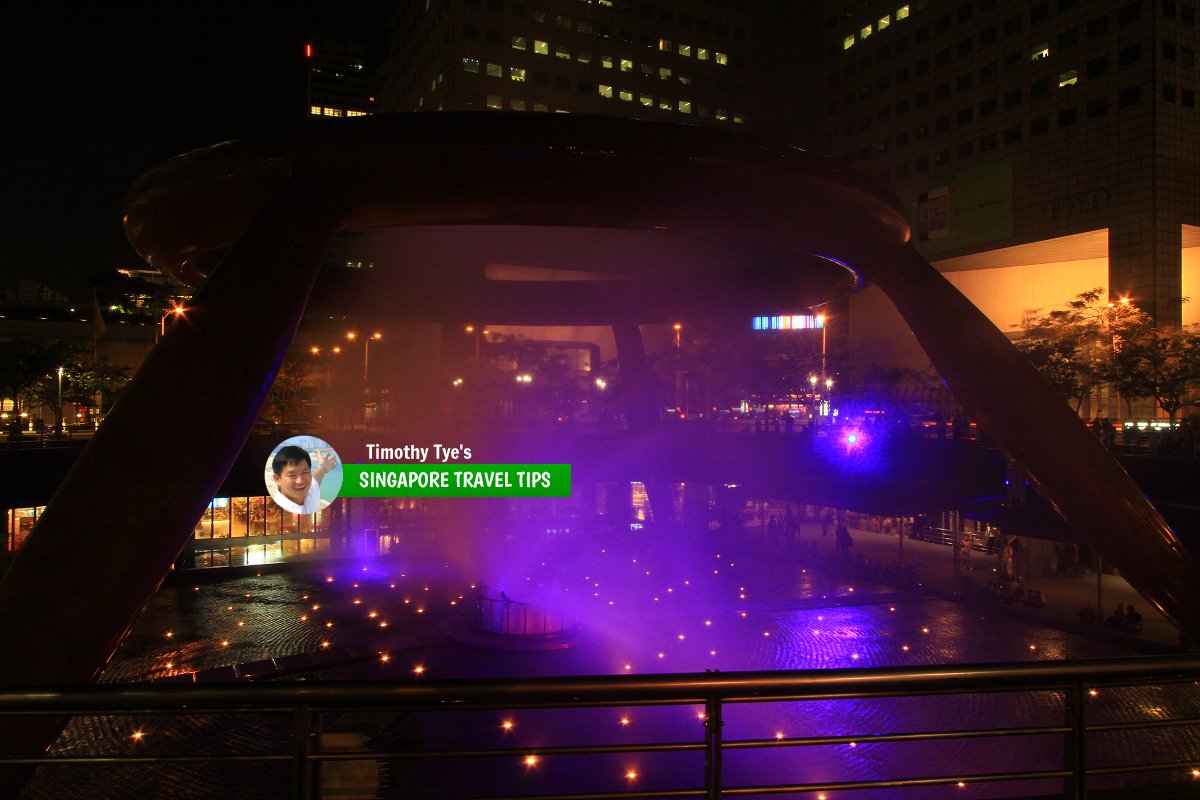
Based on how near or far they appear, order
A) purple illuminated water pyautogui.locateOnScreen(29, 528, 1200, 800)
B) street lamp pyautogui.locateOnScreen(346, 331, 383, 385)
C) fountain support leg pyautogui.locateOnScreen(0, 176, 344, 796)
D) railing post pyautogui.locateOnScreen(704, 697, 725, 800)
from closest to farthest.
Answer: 1. railing post pyautogui.locateOnScreen(704, 697, 725, 800)
2. fountain support leg pyautogui.locateOnScreen(0, 176, 344, 796)
3. purple illuminated water pyautogui.locateOnScreen(29, 528, 1200, 800)
4. street lamp pyautogui.locateOnScreen(346, 331, 383, 385)

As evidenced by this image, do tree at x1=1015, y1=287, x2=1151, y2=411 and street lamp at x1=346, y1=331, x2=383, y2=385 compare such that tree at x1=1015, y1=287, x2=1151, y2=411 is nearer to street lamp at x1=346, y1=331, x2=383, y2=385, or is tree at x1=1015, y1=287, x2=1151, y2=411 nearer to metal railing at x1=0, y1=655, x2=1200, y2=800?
street lamp at x1=346, y1=331, x2=383, y2=385

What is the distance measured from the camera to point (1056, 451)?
1080 centimetres

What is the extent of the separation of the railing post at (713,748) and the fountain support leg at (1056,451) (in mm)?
9427

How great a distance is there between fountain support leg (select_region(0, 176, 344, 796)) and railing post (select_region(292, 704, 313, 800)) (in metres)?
4.19

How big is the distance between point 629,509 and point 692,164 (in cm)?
2492

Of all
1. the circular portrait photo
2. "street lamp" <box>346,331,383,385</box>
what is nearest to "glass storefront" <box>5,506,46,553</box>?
the circular portrait photo

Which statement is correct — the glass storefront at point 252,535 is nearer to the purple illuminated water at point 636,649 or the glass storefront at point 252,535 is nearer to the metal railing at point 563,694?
the purple illuminated water at point 636,649

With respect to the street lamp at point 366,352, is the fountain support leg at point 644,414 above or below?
below

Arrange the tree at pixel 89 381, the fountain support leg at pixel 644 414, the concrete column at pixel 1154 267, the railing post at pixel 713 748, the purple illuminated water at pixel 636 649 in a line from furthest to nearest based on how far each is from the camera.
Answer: the tree at pixel 89 381
the concrete column at pixel 1154 267
the fountain support leg at pixel 644 414
the purple illuminated water at pixel 636 649
the railing post at pixel 713 748

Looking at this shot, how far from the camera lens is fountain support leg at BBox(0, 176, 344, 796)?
263 inches

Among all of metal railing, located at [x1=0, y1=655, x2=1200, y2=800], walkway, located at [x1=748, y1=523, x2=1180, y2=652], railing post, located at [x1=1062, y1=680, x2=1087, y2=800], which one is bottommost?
walkway, located at [x1=748, y1=523, x2=1180, y2=652]

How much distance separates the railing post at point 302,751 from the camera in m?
3.01

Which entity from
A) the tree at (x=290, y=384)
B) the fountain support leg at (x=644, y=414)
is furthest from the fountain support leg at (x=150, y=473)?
the tree at (x=290, y=384)

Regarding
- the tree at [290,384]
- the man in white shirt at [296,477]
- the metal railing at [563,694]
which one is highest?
the tree at [290,384]
